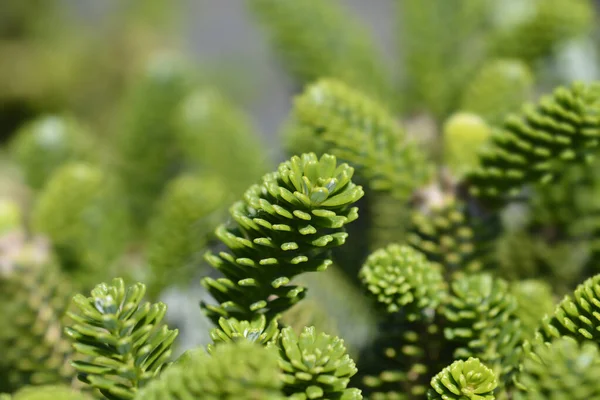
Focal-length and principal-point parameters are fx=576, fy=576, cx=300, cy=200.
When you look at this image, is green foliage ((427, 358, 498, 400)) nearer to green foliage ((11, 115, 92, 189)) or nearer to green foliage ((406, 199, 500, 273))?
green foliage ((406, 199, 500, 273))

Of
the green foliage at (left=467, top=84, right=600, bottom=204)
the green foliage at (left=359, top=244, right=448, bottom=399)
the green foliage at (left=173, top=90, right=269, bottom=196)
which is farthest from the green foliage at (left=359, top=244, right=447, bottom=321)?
the green foliage at (left=173, top=90, right=269, bottom=196)

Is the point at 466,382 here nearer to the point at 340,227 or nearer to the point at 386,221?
Answer: the point at 340,227

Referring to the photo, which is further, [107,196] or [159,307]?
[107,196]

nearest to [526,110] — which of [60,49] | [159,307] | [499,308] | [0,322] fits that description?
[499,308]

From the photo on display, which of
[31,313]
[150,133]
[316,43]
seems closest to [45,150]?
[150,133]

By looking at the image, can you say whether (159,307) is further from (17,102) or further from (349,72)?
(17,102)

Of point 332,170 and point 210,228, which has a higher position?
point 210,228
